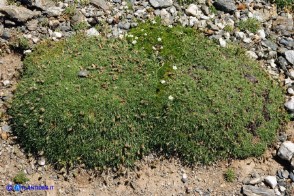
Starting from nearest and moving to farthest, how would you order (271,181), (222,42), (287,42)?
(271,181) → (222,42) → (287,42)

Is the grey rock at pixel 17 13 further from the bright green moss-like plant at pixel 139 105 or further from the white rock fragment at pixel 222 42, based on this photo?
the white rock fragment at pixel 222 42

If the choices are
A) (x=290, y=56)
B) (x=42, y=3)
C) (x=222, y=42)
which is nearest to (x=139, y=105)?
(x=222, y=42)

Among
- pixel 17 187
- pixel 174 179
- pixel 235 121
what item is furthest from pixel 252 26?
pixel 17 187

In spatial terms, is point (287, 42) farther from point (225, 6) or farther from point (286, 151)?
point (286, 151)

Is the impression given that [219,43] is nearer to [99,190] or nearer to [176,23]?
[176,23]

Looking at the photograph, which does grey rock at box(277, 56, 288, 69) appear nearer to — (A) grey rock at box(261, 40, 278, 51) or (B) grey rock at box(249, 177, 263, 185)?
(A) grey rock at box(261, 40, 278, 51)

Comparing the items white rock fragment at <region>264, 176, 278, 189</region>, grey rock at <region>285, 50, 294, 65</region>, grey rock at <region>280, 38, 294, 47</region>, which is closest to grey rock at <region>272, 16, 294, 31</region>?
grey rock at <region>280, 38, 294, 47</region>
